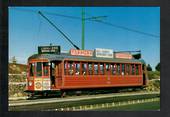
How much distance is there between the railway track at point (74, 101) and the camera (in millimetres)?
11297

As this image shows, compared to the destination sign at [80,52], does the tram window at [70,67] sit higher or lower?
lower

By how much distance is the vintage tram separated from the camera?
11609 mm

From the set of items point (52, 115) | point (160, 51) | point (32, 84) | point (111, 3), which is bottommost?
point (52, 115)

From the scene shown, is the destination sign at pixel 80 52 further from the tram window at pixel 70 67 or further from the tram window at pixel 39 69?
the tram window at pixel 39 69

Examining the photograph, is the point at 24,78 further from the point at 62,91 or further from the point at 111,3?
the point at 111,3

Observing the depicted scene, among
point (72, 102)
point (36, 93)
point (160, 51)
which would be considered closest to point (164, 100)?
point (160, 51)

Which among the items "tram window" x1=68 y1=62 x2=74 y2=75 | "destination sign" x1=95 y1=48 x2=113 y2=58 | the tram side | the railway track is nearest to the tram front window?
the tram side

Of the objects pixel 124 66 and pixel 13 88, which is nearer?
pixel 13 88

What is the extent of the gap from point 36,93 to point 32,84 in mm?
237

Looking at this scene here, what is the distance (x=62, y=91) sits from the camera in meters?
11.8

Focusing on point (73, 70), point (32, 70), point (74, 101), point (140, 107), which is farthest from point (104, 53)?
point (32, 70)

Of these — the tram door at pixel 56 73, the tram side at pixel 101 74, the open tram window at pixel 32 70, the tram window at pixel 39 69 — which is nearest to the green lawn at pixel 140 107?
the tram side at pixel 101 74

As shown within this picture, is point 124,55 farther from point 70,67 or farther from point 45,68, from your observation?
point 45,68

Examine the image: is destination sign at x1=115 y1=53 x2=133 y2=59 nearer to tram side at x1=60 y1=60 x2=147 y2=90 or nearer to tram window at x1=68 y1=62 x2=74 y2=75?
tram side at x1=60 y1=60 x2=147 y2=90
